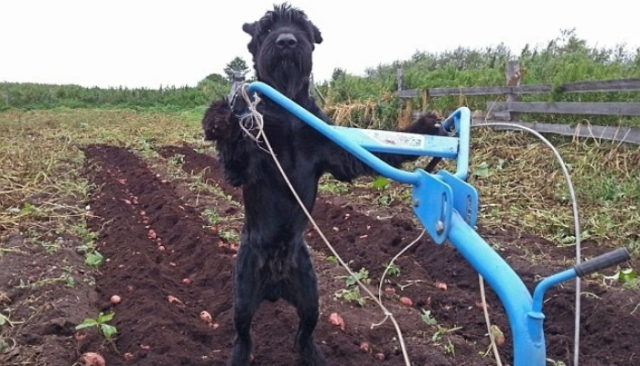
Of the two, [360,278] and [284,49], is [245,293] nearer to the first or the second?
[284,49]

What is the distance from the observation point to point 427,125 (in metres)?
3.03

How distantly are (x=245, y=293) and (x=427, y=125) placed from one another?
1.32 metres

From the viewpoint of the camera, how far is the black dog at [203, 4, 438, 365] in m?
3.31

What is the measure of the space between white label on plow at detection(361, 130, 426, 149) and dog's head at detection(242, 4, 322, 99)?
103 centimetres

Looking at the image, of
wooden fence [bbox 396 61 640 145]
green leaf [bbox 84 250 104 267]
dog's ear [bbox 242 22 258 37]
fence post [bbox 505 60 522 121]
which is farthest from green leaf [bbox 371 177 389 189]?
fence post [bbox 505 60 522 121]

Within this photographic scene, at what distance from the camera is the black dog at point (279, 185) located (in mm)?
3311

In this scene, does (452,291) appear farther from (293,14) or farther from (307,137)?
(293,14)

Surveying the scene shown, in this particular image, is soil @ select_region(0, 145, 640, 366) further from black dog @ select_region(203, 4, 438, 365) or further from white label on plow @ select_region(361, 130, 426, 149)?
white label on plow @ select_region(361, 130, 426, 149)

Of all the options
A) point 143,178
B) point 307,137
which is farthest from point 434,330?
point 143,178

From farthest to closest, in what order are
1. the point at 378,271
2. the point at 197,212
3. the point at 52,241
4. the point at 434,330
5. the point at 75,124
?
the point at 75,124 < the point at 197,212 < the point at 52,241 < the point at 378,271 < the point at 434,330

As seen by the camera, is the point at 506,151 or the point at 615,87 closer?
the point at 615,87

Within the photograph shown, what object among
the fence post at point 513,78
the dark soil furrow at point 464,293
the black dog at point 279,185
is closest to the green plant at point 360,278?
the dark soil furrow at point 464,293

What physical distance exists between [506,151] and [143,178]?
581 cm

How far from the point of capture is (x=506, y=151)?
992cm
